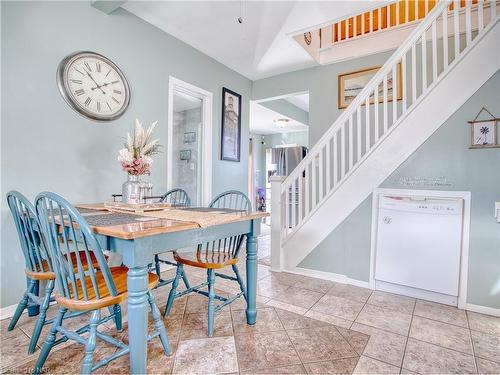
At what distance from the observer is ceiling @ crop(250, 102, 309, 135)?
5321mm

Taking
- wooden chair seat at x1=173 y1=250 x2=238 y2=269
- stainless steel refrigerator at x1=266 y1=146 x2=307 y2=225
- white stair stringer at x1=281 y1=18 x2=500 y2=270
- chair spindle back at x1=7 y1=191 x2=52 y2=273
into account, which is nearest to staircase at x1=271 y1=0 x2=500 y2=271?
white stair stringer at x1=281 y1=18 x2=500 y2=270

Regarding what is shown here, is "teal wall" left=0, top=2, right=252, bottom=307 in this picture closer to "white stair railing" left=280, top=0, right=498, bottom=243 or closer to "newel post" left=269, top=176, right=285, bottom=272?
"newel post" left=269, top=176, right=285, bottom=272

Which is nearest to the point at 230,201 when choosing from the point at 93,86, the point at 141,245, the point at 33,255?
the point at 93,86

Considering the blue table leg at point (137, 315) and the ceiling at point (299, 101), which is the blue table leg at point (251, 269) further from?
the ceiling at point (299, 101)

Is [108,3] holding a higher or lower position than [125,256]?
higher

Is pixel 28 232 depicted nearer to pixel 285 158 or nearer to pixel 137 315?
pixel 137 315

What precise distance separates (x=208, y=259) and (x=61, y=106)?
5.71 ft

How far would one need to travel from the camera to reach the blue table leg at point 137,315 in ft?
3.78

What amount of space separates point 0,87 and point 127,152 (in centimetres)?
99

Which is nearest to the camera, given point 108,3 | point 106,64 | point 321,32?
point 108,3

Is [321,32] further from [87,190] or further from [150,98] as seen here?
[87,190]

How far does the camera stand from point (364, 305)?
7.20 feet

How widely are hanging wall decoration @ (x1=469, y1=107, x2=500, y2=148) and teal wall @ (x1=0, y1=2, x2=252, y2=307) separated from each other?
2869mm

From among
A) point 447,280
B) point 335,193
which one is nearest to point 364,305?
point 447,280
